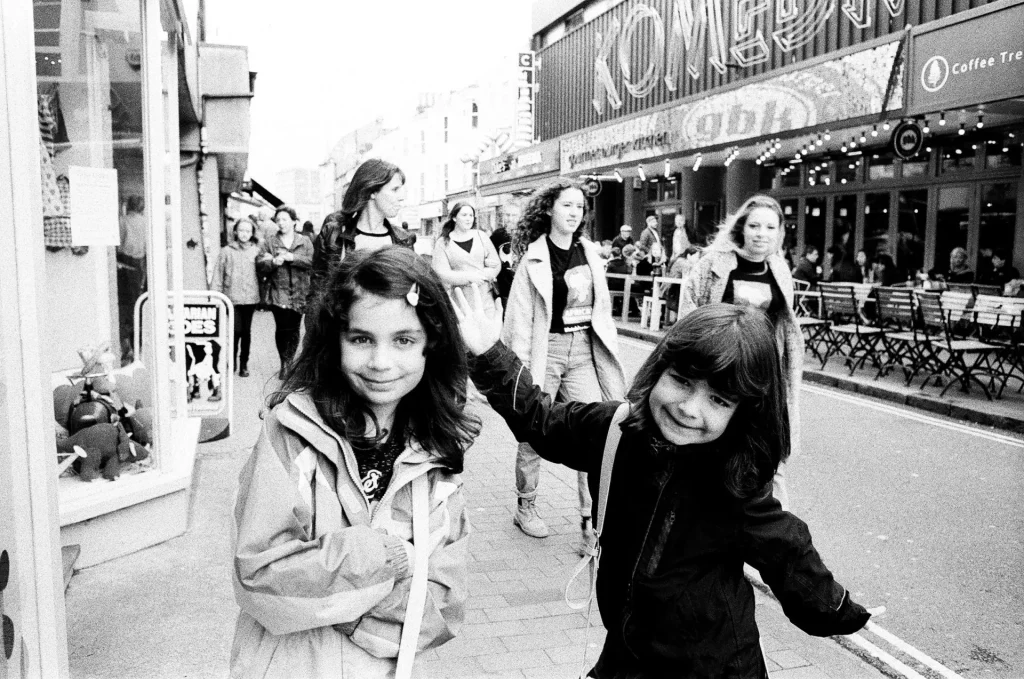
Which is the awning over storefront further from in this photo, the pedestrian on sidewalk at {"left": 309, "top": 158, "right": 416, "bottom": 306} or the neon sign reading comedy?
the pedestrian on sidewalk at {"left": 309, "top": 158, "right": 416, "bottom": 306}

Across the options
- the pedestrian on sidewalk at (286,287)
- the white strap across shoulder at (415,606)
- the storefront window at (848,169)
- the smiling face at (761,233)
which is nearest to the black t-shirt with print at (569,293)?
the smiling face at (761,233)

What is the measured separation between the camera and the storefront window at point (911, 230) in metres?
16.1

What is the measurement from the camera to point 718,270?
4.71 m

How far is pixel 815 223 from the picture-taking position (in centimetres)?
1902

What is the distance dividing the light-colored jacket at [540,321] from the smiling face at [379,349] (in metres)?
2.63

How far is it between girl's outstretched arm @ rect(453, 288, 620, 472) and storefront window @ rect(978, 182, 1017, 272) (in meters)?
14.6

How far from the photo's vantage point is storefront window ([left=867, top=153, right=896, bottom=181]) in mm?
16750

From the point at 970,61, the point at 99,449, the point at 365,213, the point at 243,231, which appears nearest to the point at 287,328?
the point at 243,231

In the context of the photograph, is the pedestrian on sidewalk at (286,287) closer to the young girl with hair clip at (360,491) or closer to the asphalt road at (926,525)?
the asphalt road at (926,525)

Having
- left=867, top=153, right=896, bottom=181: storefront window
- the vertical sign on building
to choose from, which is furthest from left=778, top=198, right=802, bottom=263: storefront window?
the vertical sign on building

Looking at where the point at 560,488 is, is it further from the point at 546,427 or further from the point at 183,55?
the point at 183,55

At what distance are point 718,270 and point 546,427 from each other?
2754 millimetres

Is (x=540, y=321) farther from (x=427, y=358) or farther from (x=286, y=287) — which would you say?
(x=286, y=287)

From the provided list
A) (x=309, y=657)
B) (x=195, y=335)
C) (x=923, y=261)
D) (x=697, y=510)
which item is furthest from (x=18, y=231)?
(x=923, y=261)
